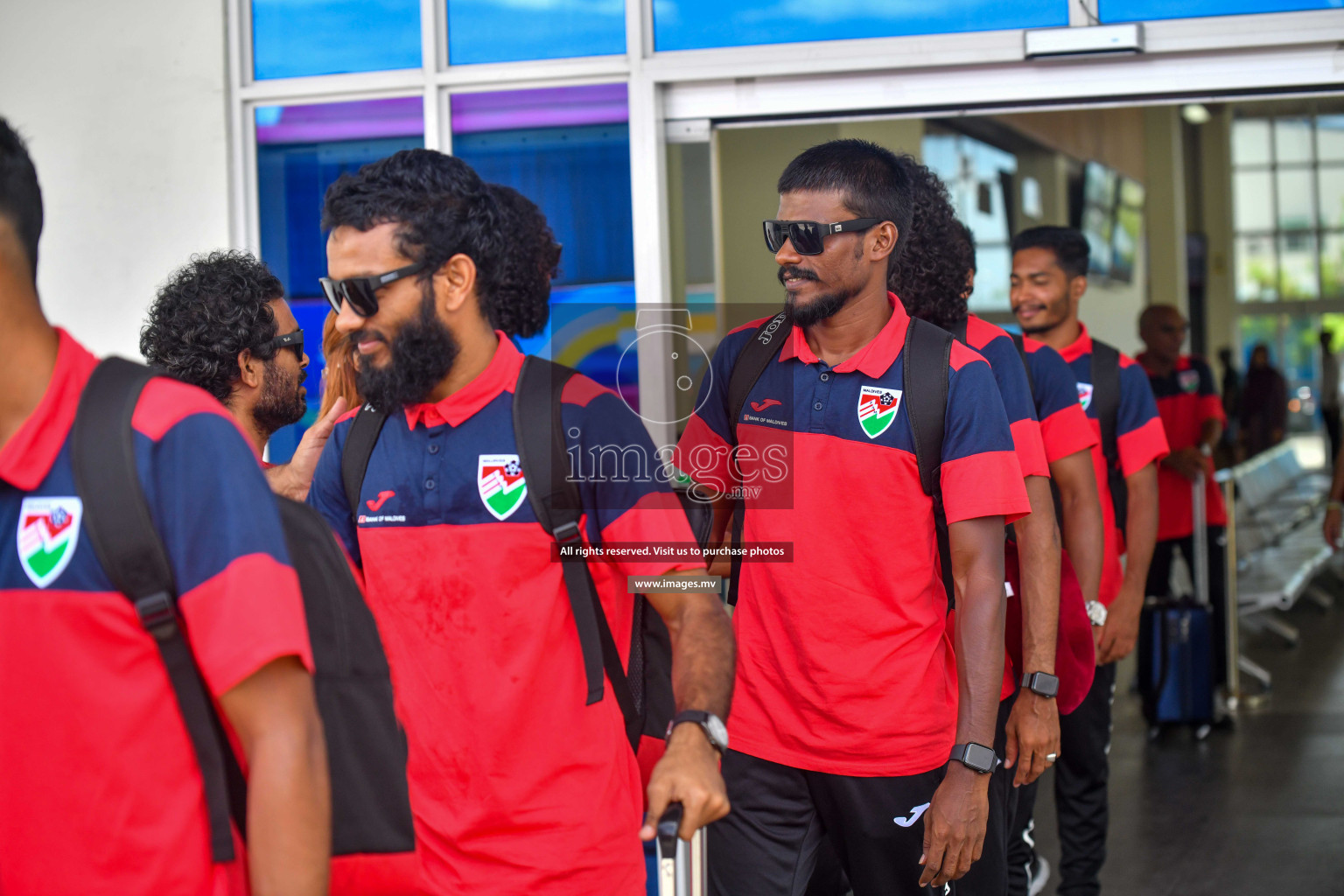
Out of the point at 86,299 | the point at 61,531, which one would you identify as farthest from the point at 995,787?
the point at 86,299

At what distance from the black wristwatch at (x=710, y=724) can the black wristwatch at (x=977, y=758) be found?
79cm

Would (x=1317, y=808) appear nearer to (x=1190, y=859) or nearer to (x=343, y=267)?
(x=1190, y=859)

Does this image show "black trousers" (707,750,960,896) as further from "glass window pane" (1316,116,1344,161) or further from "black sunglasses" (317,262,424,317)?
"glass window pane" (1316,116,1344,161)

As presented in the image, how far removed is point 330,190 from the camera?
7.29ft

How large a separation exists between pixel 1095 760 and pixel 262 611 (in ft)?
11.7

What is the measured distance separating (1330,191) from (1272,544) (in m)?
17.6

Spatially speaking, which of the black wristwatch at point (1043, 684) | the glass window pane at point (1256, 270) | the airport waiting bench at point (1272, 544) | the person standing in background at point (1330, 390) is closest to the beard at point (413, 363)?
the black wristwatch at point (1043, 684)

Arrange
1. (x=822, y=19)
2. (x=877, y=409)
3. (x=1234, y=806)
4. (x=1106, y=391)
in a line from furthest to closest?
(x=1234, y=806)
(x=1106, y=391)
(x=822, y=19)
(x=877, y=409)

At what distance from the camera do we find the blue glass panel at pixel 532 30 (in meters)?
4.71

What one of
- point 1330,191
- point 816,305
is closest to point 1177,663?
point 816,305

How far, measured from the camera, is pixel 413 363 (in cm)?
217

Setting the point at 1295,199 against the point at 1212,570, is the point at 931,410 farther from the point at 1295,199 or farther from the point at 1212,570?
the point at 1295,199

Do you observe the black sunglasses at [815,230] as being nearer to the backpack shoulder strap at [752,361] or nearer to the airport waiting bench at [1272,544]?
the backpack shoulder strap at [752,361]

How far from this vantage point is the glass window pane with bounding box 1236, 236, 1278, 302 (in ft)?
80.0
